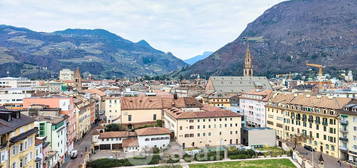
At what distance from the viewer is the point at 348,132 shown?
5262 cm

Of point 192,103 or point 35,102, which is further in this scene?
point 192,103

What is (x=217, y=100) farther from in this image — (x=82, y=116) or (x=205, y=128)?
(x=82, y=116)

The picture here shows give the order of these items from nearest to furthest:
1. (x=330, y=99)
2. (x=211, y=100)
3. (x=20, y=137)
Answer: (x=20, y=137) < (x=330, y=99) < (x=211, y=100)

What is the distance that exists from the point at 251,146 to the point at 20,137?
161 ft

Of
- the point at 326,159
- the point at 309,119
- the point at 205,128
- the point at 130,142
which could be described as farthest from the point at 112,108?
the point at 326,159

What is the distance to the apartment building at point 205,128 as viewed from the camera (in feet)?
203

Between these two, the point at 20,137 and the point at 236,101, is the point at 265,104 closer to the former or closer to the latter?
the point at 236,101

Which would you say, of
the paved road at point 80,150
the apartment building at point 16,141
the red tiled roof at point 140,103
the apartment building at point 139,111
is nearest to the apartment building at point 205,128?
the apartment building at point 139,111

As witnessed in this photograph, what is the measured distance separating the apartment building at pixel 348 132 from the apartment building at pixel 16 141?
5331 centimetres

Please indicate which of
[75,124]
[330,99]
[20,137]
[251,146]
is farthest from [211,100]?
[20,137]

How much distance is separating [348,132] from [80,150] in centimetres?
5318

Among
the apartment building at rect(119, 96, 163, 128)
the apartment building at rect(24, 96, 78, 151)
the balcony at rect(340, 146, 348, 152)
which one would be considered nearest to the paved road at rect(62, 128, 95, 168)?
the apartment building at rect(24, 96, 78, 151)

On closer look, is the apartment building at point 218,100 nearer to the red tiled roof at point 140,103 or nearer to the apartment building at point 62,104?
the red tiled roof at point 140,103

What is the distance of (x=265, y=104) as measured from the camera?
260 feet
